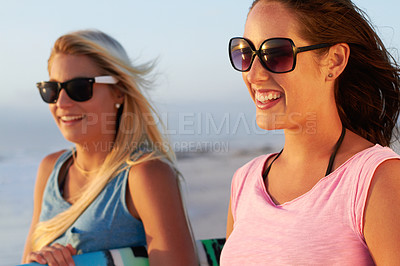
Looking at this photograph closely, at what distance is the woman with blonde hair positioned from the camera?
2518 mm

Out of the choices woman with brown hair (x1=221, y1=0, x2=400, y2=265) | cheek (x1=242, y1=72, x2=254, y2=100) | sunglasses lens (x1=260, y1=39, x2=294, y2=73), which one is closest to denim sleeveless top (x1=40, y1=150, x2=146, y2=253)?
woman with brown hair (x1=221, y1=0, x2=400, y2=265)

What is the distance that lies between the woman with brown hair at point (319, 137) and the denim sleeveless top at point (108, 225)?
0.92 m

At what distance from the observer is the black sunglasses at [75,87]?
9.59ft

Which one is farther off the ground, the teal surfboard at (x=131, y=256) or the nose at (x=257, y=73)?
the nose at (x=257, y=73)

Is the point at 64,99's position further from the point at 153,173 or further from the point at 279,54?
the point at 279,54

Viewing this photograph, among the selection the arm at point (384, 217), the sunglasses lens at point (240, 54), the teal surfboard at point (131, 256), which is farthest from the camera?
the teal surfboard at point (131, 256)

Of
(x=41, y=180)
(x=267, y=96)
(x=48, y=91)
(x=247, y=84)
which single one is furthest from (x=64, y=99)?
(x=267, y=96)

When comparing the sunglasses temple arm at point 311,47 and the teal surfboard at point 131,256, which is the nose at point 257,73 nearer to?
the sunglasses temple arm at point 311,47

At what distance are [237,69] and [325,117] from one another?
1.24 feet

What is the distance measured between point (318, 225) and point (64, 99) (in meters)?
1.98

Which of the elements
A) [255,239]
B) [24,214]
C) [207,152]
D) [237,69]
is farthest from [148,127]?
[207,152]

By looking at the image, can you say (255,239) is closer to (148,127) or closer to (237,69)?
(237,69)

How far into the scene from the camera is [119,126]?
2986 mm

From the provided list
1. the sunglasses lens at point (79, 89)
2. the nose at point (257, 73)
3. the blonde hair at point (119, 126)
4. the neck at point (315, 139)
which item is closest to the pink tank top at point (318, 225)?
the neck at point (315, 139)
